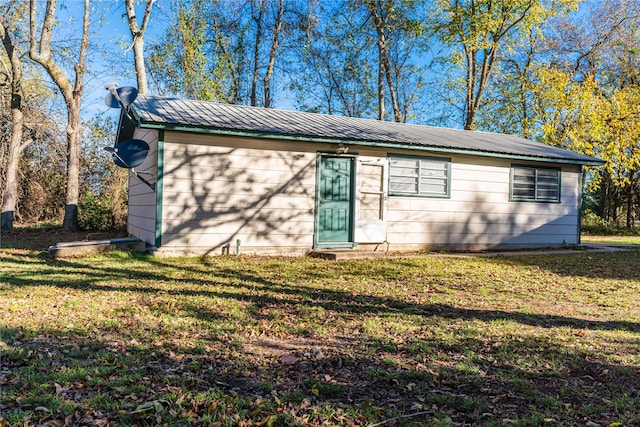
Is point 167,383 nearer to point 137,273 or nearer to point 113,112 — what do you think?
point 137,273

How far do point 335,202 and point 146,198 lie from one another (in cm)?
397

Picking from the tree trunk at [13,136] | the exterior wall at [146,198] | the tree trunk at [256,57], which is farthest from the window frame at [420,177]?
the tree trunk at [256,57]

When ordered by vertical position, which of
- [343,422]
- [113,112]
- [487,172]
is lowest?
[343,422]

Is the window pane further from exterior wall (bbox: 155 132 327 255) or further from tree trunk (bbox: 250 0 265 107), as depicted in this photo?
tree trunk (bbox: 250 0 265 107)

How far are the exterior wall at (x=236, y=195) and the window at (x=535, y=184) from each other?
5472mm

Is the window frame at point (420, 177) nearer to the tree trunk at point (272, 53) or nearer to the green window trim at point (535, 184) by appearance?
the green window trim at point (535, 184)

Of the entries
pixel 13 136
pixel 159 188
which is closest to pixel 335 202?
pixel 159 188

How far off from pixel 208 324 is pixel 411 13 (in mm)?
20508

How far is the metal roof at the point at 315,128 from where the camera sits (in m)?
8.77

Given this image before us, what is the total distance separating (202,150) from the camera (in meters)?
8.87

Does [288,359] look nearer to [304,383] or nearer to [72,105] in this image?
[304,383]

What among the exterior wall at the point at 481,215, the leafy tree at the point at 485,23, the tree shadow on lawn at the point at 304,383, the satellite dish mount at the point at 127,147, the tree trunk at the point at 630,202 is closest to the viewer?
the tree shadow on lawn at the point at 304,383

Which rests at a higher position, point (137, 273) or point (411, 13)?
point (411, 13)

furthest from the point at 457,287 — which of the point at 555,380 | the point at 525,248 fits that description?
the point at 525,248
